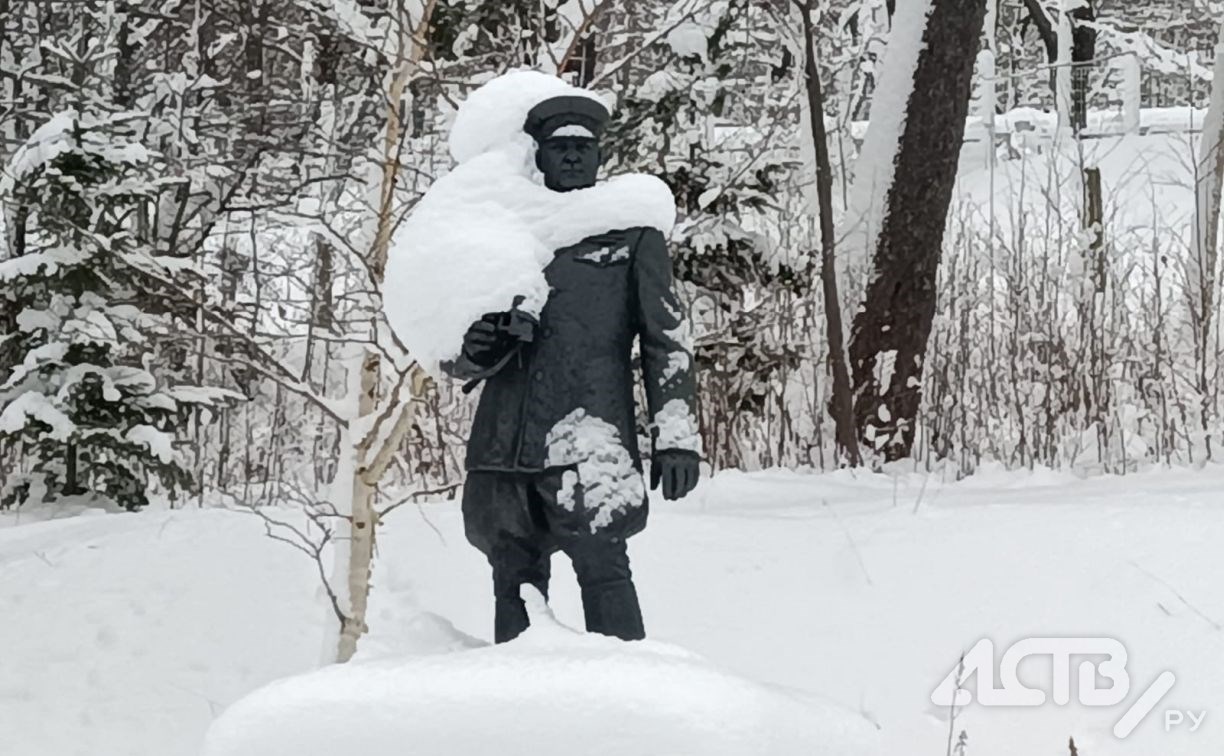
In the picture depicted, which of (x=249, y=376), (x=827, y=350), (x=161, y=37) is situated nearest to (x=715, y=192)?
(x=827, y=350)

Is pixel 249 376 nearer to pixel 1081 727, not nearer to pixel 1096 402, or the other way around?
pixel 1096 402

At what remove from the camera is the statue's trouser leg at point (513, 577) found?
10.8 ft

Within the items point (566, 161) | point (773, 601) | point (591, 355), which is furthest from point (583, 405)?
point (773, 601)

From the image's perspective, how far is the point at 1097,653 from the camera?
190 inches

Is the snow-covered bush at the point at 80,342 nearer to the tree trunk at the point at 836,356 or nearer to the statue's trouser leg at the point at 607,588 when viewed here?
the tree trunk at the point at 836,356

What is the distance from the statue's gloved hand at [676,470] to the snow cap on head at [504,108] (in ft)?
2.84

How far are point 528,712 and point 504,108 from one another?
1841 millimetres

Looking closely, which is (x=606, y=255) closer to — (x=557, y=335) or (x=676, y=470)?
(x=557, y=335)

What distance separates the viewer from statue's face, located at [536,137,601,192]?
10.6ft

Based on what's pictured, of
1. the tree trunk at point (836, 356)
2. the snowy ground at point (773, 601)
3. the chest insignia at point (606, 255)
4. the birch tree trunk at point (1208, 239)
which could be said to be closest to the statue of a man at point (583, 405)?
the chest insignia at point (606, 255)

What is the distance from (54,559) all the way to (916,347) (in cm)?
506

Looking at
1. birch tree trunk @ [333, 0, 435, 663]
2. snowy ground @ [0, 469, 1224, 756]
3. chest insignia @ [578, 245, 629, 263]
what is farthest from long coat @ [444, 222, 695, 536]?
snowy ground @ [0, 469, 1224, 756]

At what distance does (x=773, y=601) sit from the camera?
5605 millimetres

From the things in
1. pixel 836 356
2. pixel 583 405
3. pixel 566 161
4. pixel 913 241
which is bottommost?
pixel 583 405
